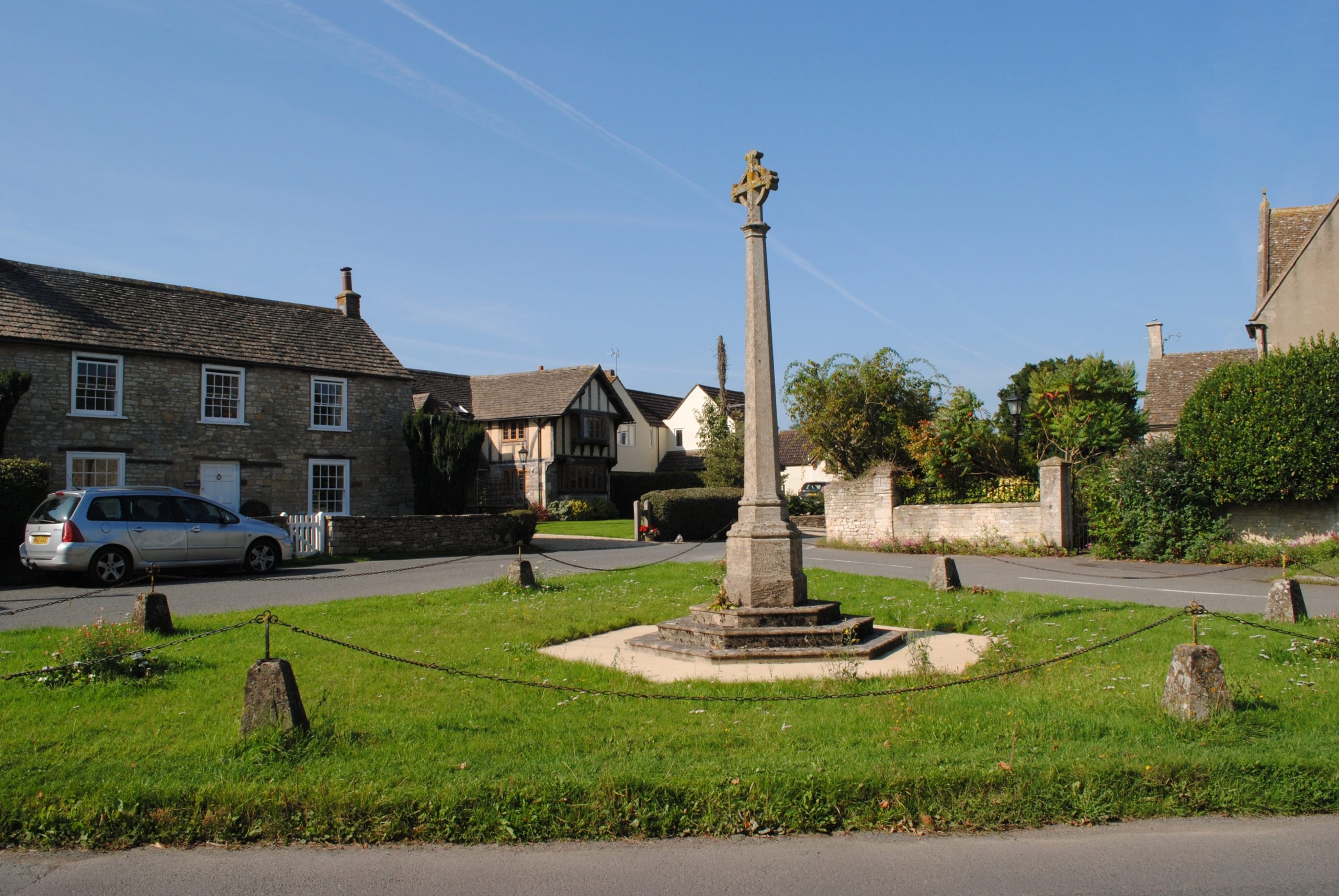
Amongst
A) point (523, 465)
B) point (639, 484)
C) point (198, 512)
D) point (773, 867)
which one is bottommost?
point (773, 867)

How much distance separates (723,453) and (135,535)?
28.9 metres

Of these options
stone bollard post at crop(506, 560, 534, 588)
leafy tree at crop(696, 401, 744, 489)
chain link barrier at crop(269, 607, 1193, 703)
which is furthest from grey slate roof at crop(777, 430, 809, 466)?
chain link barrier at crop(269, 607, 1193, 703)

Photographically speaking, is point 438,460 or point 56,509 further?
point 438,460

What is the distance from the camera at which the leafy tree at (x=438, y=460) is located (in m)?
28.1

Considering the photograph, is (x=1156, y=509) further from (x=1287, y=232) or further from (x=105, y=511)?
(x=105, y=511)

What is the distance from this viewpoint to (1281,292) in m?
24.6

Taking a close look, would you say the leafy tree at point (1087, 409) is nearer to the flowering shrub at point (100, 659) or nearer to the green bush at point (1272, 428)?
the green bush at point (1272, 428)

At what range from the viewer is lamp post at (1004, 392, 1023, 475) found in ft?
74.5

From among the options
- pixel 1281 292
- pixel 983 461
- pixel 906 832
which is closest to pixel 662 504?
pixel 983 461

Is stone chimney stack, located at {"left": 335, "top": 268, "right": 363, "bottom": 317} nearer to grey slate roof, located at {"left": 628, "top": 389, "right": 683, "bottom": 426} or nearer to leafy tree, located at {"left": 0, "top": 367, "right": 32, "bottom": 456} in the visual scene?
leafy tree, located at {"left": 0, "top": 367, "right": 32, "bottom": 456}

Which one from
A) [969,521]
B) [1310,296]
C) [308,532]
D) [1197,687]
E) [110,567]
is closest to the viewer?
[1197,687]

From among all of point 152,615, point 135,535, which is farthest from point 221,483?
point 152,615

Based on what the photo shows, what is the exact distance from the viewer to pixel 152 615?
30.4ft

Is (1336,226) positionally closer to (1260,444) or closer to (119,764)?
(1260,444)
